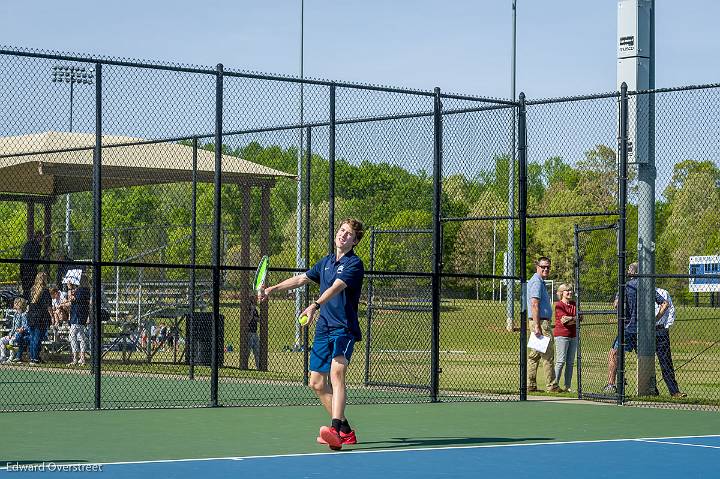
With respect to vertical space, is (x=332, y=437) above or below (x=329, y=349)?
below

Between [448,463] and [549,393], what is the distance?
26.6ft

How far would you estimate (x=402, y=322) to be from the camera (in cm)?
1842

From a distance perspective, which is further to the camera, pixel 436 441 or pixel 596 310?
pixel 596 310

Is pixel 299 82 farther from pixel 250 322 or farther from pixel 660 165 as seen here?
pixel 250 322

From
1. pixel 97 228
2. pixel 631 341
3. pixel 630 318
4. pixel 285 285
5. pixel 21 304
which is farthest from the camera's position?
pixel 21 304

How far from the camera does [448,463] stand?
10.4 metres

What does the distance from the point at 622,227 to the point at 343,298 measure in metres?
5.88

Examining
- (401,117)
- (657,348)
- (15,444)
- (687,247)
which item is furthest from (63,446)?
(687,247)

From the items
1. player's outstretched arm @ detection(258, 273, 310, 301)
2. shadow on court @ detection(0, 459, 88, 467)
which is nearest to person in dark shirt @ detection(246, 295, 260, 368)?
player's outstretched arm @ detection(258, 273, 310, 301)

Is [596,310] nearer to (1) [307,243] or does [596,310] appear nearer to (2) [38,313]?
(1) [307,243]

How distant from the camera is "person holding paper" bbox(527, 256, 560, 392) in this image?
17922mm

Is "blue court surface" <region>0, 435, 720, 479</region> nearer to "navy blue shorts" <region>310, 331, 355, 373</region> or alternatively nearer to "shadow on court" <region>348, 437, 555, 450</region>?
"shadow on court" <region>348, 437, 555, 450</region>

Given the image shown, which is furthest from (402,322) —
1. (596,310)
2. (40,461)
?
(40,461)

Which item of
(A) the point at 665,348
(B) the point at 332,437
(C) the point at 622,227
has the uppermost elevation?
(C) the point at 622,227
